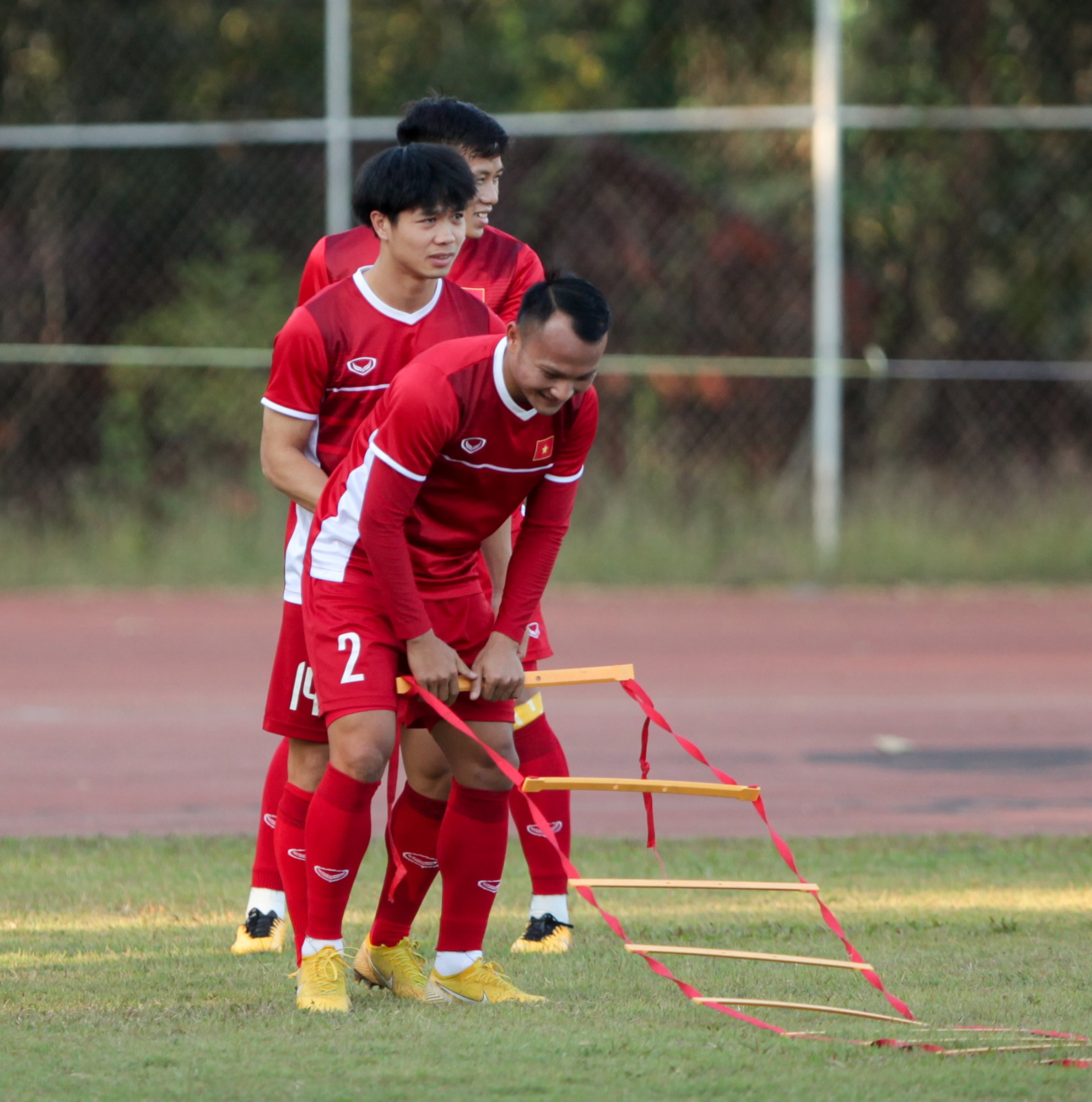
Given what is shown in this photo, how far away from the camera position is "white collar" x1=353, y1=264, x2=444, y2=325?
4.61m

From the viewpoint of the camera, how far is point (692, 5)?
54.2 feet

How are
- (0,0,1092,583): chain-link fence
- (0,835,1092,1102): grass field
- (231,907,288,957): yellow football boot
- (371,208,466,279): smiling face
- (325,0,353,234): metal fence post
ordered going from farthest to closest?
(0,0,1092,583): chain-link fence < (325,0,353,234): metal fence post < (231,907,288,957): yellow football boot < (371,208,466,279): smiling face < (0,835,1092,1102): grass field

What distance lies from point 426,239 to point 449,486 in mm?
616

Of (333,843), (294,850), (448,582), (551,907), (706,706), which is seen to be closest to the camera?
(333,843)

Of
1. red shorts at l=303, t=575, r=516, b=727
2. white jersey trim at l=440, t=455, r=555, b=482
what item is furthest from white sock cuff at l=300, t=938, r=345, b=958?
white jersey trim at l=440, t=455, r=555, b=482

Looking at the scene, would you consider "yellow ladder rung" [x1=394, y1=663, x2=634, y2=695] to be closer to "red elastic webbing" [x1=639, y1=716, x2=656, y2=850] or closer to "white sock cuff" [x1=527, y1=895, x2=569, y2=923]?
"red elastic webbing" [x1=639, y1=716, x2=656, y2=850]

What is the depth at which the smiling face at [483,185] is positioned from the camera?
494 cm

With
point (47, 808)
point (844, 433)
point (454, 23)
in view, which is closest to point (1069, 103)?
point (844, 433)

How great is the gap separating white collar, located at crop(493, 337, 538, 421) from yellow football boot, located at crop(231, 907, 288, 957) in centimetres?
166

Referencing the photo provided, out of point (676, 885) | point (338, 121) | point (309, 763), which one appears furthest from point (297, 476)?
point (338, 121)

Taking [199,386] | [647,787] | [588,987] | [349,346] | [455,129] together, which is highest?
[199,386]

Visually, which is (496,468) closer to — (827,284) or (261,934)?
(261,934)

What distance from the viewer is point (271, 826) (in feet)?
16.7

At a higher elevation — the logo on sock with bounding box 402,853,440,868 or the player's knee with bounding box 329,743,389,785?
the player's knee with bounding box 329,743,389,785
